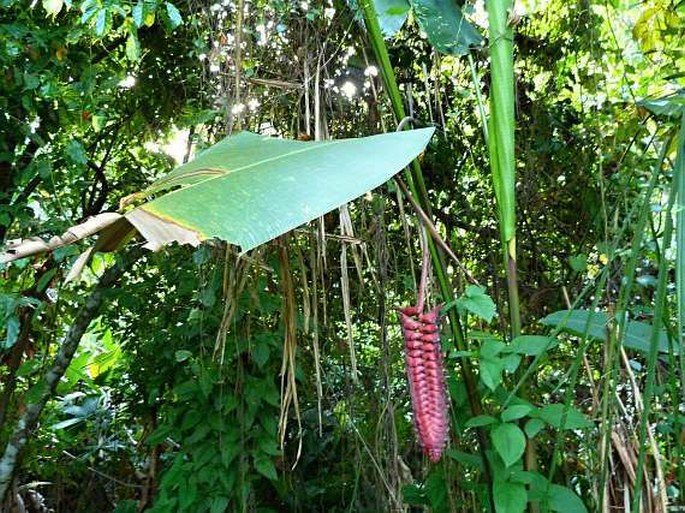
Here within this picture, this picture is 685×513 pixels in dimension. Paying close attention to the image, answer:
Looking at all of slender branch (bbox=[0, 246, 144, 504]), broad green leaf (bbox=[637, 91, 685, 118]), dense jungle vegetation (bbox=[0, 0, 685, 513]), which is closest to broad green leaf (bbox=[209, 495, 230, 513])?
dense jungle vegetation (bbox=[0, 0, 685, 513])

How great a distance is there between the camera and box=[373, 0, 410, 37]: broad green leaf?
118 centimetres

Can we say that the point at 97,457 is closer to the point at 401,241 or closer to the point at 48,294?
the point at 48,294

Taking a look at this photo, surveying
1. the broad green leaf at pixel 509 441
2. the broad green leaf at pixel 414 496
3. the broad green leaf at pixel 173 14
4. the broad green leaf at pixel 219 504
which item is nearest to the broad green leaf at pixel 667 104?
the broad green leaf at pixel 509 441

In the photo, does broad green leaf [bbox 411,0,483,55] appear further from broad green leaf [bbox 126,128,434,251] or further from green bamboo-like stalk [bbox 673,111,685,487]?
green bamboo-like stalk [bbox 673,111,685,487]

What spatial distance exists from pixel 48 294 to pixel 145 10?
1.21m

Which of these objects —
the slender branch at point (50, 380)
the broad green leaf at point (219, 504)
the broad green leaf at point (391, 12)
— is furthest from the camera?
the slender branch at point (50, 380)

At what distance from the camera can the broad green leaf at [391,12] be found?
1.18 meters

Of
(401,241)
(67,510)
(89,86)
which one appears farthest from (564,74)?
(67,510)

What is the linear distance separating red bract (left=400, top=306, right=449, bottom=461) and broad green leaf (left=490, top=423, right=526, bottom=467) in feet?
0.45

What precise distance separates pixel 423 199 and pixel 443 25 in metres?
0.46

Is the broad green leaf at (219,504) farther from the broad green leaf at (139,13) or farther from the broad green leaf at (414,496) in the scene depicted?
the broad green leaf at (139,13)

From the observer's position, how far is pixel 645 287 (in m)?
1.86

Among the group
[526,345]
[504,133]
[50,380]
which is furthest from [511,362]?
[50,380]

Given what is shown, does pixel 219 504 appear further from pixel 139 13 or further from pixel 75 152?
pixel 139 13
